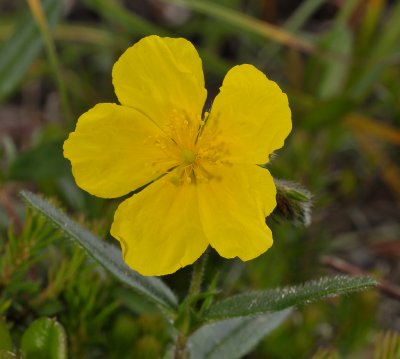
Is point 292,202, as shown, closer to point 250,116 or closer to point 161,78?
point 250,116

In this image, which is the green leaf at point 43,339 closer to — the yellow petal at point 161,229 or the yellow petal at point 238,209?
the yellow petal at point 161,229

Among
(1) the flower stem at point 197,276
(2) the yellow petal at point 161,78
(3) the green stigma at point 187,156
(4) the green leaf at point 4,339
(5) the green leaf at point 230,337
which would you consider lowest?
(5) the green leaf at point 230,337

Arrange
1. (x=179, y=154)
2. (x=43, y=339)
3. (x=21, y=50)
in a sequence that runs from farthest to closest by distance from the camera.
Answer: (x=21, y=50)
(x=179, y=154)
(x=43, y=339)

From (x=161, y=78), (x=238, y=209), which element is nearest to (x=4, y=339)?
(x=238, y=209)

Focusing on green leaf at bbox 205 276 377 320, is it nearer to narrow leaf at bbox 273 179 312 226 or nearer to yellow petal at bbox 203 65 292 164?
narrow leaf at bbox 273 179 312 226

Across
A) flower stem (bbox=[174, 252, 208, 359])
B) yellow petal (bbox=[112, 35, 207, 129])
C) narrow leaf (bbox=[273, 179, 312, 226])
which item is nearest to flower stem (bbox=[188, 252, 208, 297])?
flower stem (bbox=[174, 252, 208, 359])

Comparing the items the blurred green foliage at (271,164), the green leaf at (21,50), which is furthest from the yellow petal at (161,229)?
the green leaf at (21,50)
